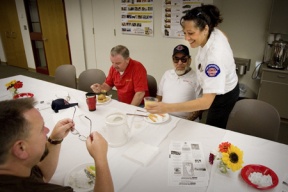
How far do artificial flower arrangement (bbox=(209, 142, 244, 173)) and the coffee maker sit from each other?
2.41 meters

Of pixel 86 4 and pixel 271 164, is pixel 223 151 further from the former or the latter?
pixel 86 4

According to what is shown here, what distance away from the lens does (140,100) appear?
2.28m

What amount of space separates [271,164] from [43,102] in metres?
1.95

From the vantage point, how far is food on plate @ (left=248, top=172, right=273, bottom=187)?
104cm

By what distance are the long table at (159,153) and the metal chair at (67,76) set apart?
3.28 ft

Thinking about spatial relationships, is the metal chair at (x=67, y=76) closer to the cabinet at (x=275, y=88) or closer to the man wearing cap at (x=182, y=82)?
the man wearing cap at (x=182, y=82)

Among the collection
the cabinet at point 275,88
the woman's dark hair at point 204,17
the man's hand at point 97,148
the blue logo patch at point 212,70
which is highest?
the woman's dark hair at point 204,17

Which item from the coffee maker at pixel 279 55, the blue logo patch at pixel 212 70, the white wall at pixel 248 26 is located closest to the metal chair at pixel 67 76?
the blue logo patch at pixel 212 70

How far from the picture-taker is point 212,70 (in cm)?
148

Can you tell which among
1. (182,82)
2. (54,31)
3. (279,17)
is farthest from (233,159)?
(54,31)

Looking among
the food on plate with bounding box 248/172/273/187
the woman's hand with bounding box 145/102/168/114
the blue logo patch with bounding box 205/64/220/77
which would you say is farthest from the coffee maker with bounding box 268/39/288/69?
the food on plate with bounding box 248/172/273/187

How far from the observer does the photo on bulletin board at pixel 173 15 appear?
330cm

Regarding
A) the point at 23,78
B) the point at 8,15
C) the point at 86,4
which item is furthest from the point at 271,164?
the point at 8,15

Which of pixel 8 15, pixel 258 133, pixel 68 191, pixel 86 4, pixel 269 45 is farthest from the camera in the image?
pixel 8 15
